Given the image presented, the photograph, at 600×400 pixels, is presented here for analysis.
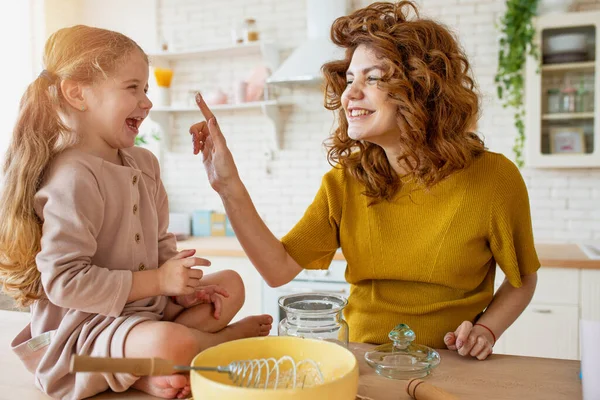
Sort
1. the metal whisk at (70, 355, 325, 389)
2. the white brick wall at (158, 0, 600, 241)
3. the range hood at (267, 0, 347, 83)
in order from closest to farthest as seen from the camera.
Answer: the metal whisk at (70, 355, 325, 389) < the range hood at (267, 0, 347, 83) < the white brick wall at (158, 0, 600, 241)

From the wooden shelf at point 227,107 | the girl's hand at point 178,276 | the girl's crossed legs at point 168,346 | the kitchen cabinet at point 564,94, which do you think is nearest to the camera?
the girl's crossed legs at point 168,346

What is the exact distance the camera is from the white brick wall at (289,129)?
3600mm

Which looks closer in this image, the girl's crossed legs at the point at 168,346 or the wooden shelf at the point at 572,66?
the girl's crossed legs at the point at 168,346

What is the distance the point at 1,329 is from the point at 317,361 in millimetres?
974

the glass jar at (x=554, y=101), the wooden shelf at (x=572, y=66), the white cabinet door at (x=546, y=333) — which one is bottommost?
the white cabinet door at (x=546, y=333)

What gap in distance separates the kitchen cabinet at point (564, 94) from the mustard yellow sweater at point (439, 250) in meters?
2.03

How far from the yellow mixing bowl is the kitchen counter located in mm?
171

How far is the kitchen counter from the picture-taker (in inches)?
40.2

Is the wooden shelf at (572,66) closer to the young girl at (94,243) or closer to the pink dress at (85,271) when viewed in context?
the young girl at (94,243)

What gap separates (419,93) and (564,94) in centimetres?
220

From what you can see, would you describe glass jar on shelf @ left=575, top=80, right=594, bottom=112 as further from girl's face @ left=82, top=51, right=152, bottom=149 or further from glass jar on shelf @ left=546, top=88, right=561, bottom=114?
girl's face @ left=82, top=51, right=152, bottom=149

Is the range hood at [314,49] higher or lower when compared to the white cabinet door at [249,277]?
higher

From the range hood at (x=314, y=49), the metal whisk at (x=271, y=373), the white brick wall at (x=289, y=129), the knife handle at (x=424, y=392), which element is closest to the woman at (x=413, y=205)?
the knife handle at (x=424, y=392)

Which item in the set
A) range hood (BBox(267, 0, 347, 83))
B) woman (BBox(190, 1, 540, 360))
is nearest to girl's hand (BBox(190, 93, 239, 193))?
woman (BBox(190, 1, 540, 360))
